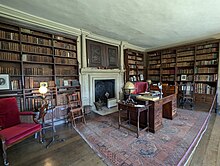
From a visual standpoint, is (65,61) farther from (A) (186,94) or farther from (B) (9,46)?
(A) (186,94)

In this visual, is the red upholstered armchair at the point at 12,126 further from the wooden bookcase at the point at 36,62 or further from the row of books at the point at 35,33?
the row of books at the point at 35,33

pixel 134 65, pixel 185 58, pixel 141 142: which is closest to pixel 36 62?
pixel 141 142

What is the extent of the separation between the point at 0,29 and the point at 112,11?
8.37ft

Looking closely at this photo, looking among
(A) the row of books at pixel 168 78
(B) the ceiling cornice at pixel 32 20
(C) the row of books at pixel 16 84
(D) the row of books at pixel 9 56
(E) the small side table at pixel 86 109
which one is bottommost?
(E) the small side table at pixel 86 109

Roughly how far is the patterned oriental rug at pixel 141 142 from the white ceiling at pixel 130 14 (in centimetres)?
284

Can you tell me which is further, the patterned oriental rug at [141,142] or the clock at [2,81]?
the clock at [2,81]

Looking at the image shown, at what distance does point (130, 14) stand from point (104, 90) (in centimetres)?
295

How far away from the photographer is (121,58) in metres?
5.17

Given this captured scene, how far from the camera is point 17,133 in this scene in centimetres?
189

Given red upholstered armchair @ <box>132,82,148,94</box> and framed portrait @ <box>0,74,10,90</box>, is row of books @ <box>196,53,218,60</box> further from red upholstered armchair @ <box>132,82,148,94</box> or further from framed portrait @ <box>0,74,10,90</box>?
framed portrait @ <box>0,74,10,90</box>

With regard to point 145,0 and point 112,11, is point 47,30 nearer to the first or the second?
point 112,11

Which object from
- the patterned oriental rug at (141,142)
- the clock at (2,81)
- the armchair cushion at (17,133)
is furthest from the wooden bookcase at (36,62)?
the patterned oriental rug at (141,142)

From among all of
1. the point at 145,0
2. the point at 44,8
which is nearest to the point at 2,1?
the point at 44,8

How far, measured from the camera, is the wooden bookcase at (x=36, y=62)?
2570mm
